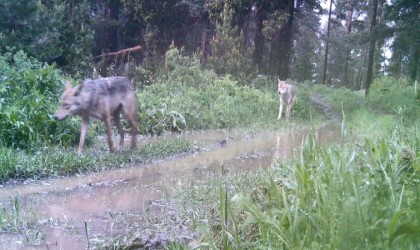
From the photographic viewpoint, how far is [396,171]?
3.85 meters

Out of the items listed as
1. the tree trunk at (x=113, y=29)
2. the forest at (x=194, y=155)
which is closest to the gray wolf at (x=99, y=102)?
the forest at (x=194, y=155)

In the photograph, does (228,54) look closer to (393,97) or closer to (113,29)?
(393,97)

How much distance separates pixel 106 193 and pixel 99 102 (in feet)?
9.33

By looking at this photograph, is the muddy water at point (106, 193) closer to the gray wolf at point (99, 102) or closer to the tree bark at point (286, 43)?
the gray wolf at point (99, 102)

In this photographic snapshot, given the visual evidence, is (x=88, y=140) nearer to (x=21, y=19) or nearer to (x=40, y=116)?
(x=40, y=116)

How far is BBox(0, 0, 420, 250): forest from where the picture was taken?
11.7 ft

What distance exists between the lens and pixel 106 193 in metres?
7.16

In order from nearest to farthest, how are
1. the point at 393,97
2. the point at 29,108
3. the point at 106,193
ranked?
the point at 106,193
the point at 29,108
the point at 393,97

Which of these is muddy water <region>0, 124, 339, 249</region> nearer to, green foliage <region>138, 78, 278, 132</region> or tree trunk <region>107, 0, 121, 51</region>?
green foliage <region>138, 78, 278, 132</region>

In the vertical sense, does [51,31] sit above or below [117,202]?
above

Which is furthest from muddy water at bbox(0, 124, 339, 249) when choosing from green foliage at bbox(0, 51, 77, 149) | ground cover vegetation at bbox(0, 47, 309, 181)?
green foliage at bbox(0, 51, 77, 149)

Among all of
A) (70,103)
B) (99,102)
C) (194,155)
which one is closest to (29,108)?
(70,103)

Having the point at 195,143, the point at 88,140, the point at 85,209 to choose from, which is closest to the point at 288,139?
the point at 195,143

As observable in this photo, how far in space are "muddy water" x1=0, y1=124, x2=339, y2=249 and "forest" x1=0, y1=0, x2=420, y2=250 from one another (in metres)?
0.03
